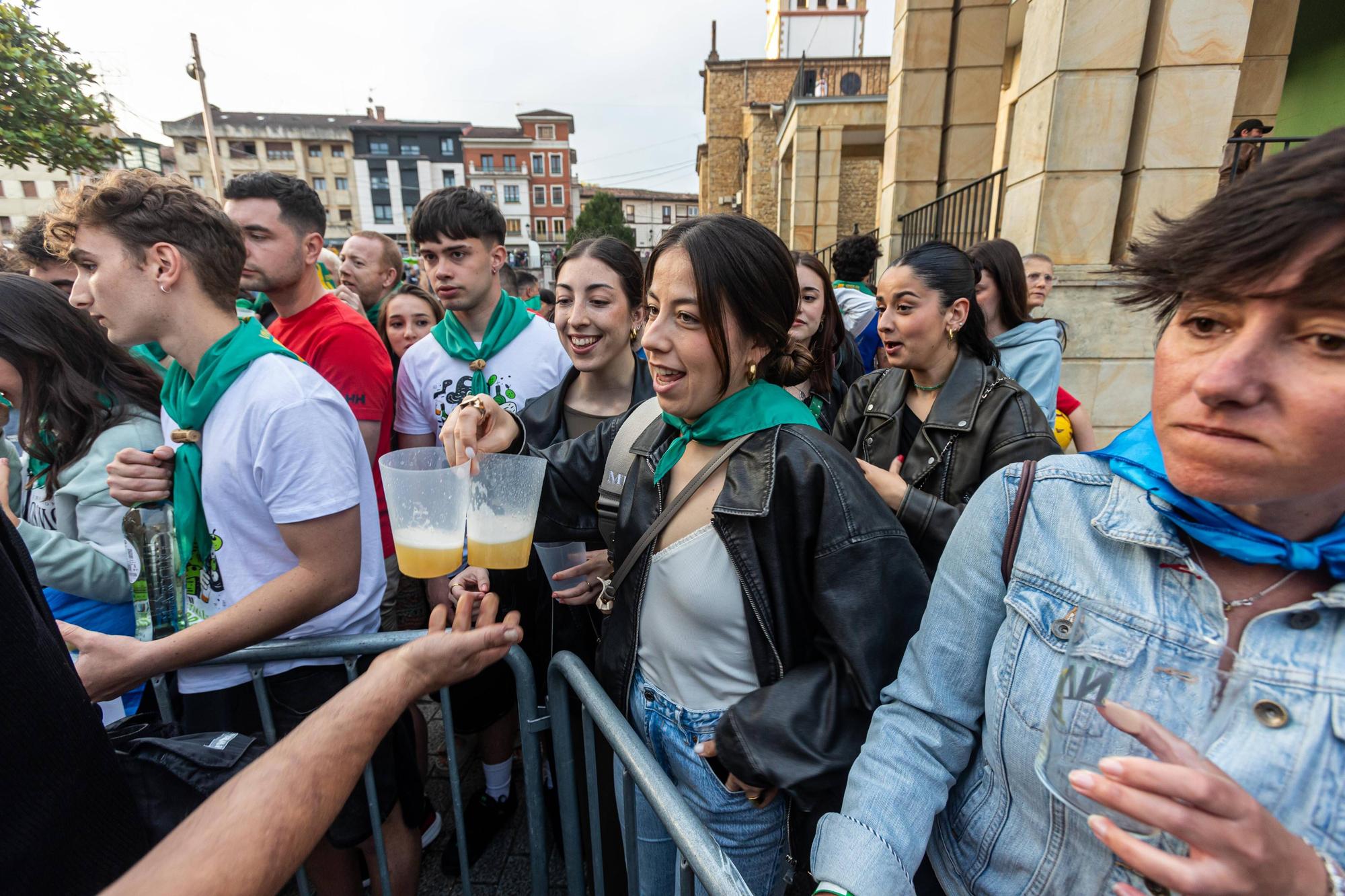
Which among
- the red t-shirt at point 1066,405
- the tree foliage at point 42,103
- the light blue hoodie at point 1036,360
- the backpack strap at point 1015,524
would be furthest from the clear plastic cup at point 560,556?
the tree foliage at point 42,103

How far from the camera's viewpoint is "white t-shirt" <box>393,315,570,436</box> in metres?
3.38

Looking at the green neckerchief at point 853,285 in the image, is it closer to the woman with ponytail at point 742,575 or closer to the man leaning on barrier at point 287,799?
the woman with ponytail at point 742,575

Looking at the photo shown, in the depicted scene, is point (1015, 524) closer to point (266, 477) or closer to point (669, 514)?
point (669, 514)

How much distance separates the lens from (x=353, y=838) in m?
2.07

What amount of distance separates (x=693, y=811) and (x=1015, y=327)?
349 cm

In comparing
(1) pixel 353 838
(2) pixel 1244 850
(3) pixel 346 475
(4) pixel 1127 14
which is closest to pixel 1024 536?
(2) pixel 1244 850

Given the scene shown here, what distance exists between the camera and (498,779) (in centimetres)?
303

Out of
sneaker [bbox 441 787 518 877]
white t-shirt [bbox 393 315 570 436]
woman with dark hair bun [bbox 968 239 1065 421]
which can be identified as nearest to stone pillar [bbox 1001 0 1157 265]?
woman with dark hair bun [bbox 968 239 1065 421]

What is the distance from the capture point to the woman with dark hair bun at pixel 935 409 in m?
2.37

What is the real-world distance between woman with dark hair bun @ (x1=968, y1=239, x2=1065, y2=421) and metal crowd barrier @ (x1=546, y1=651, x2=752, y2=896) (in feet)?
10.0

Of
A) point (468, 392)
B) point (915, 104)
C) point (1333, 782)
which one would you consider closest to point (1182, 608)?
point (1333, 782)

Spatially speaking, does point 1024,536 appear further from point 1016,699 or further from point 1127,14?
point 1127,14

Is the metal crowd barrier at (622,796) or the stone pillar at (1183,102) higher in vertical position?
the stone pillar at (1183,102)

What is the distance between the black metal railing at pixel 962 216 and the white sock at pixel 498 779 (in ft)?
21.4
